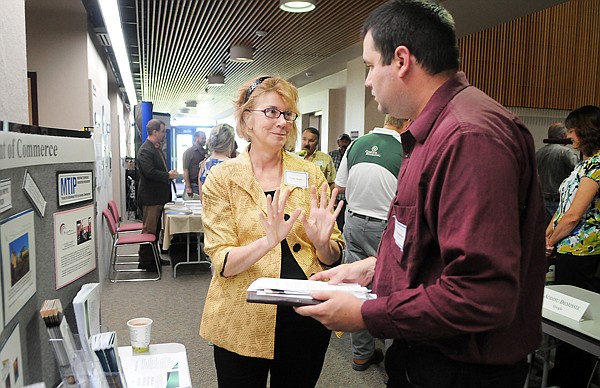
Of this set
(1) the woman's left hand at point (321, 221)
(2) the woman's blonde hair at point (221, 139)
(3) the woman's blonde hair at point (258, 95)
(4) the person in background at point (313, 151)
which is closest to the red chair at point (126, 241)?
(2) the woman's blonde hair at point (221, 139)

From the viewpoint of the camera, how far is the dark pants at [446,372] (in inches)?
40.1

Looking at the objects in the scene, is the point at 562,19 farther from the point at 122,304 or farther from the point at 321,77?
the point at 122,304

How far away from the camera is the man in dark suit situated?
5.49 metres

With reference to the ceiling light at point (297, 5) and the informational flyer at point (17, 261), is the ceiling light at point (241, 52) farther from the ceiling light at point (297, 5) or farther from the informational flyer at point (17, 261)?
the informational flyer at point (17, 261)

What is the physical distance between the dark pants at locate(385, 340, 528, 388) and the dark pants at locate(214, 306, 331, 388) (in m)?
0.52

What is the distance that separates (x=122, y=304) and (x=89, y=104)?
6.57 feet

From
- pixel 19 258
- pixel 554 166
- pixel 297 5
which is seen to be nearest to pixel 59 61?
pixel 297 5

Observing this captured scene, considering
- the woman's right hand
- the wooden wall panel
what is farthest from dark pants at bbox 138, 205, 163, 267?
the wooden wall panel

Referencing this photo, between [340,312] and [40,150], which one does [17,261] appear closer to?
[40,150]

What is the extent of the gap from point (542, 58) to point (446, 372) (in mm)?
9735

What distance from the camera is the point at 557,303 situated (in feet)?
6.79

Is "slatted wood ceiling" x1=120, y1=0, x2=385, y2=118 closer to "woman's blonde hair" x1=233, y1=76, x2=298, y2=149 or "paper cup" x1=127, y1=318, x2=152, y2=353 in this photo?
"woman's blonde hair" x1=233, y1=76, x2=298, y2=149

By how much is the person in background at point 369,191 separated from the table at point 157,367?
188 centimetres

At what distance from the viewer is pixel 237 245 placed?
1635 mm
